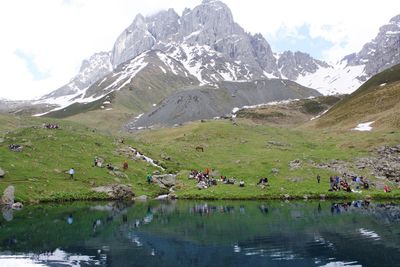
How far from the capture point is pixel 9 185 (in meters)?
70.5

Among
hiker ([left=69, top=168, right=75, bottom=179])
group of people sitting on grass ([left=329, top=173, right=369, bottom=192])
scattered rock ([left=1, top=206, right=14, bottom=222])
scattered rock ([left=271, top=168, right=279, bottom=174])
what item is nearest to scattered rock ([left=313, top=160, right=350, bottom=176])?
group of people sitting on grass ([left=329, top=173, right=369, bottom=192])

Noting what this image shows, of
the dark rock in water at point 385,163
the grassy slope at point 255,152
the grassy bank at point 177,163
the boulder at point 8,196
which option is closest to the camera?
the boulder at point 8,196

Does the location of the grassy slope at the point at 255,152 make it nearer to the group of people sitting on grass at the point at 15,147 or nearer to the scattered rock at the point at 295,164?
the scattered rock at the point at 295,164

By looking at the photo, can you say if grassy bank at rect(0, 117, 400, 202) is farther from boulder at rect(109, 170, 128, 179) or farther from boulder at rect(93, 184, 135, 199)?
boulder at rect(93, 184, 135, 199)

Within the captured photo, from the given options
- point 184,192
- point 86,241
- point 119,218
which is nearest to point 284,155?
point 184,192

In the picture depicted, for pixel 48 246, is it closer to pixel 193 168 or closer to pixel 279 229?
pixel 279 229

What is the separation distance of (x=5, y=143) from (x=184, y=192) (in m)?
37.3

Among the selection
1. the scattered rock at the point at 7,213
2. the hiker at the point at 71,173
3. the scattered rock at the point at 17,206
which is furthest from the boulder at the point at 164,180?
the scattered rock at the point at 7,213

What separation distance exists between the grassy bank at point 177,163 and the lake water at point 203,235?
8344mm

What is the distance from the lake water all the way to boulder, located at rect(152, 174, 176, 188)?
1810cm

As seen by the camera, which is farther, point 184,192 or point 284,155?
point 284,155

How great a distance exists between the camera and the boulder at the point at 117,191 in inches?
3093

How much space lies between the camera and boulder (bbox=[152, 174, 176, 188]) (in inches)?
3497

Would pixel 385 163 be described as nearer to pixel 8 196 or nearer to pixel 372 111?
pixel 8 196
